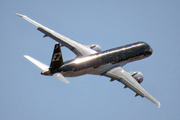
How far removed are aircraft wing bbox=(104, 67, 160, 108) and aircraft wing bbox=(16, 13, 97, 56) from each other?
809cm

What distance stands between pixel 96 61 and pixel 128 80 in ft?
27.3

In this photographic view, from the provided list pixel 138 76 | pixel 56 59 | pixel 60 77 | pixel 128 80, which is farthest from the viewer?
pixel 138 76

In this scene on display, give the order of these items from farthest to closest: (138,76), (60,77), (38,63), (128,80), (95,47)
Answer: (95,47) → (138,76) → (128,80) → (38,63) → (60,77)

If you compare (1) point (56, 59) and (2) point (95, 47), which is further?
(2) point (95, 47)

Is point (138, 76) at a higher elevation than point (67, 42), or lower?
lower

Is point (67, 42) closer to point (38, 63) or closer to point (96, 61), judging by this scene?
point (96, 61)

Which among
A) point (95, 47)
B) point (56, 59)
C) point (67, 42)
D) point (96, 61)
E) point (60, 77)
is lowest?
point (60, 77)

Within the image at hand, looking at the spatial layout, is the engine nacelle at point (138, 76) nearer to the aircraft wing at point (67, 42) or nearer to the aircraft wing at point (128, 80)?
the aircraft wing at point (128, 80)

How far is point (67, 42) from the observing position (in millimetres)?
97688

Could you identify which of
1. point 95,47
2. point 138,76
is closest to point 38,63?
point 95,47

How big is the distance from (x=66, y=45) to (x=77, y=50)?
10.2 feet

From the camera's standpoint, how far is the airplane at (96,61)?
86.6 m

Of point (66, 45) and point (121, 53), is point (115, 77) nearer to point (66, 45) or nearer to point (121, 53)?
point (121, 53)

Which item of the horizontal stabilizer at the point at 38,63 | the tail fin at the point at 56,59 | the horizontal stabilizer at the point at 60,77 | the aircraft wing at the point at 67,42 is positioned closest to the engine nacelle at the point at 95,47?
the aircraft wing at the point at 67,42
